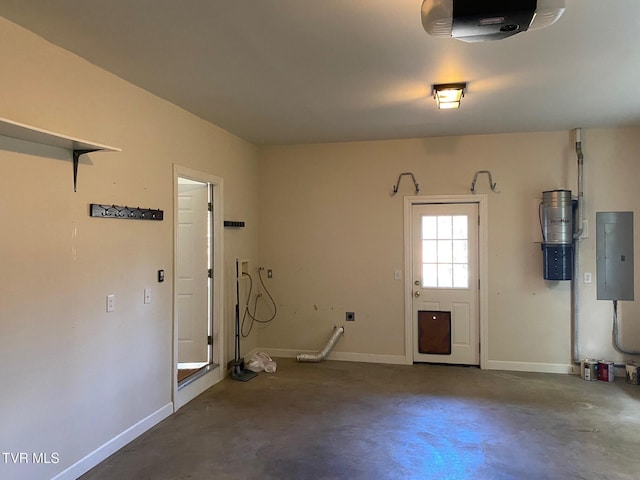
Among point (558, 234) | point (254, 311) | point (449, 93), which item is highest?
point (449, 93)

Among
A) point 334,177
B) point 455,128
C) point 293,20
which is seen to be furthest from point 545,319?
point 293,20

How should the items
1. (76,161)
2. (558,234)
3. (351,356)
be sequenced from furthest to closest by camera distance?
1. (351,356)
2. (558,234)
3. (76,161)

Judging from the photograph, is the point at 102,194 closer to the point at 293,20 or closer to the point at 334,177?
the point at 293,20

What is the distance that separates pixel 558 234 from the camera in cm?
446

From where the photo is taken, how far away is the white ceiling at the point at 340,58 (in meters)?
2.14

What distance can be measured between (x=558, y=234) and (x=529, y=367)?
62.5 inches

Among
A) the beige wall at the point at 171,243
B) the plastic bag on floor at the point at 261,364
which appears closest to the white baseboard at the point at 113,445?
the beige wall at the point at 171,243

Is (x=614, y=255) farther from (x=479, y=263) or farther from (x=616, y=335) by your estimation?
(x=479, y=263)

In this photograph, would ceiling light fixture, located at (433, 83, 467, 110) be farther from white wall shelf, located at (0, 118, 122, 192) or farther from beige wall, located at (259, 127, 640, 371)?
white wall shelf, located at (0, 118, 122, 192)

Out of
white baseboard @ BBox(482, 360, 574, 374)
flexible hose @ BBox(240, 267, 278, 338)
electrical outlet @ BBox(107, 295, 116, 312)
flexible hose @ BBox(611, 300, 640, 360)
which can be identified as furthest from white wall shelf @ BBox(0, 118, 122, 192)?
flexible hose @ BBox(611, 300, 640, 360)

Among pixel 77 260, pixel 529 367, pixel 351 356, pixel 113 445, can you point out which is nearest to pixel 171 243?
pixel 77 260

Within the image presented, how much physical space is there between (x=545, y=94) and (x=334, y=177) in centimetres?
258

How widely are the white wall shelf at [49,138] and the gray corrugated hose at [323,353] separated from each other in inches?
135

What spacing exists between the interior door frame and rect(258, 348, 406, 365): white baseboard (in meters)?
0.15
